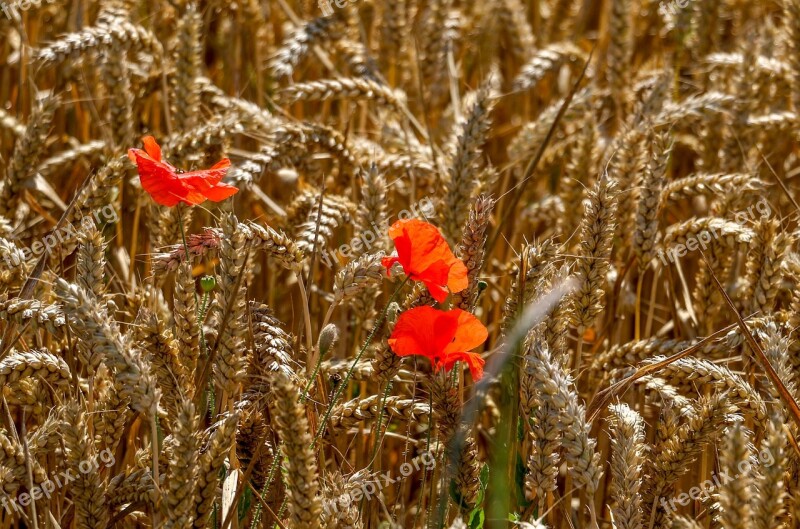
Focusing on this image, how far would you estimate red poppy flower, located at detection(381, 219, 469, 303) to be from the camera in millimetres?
1510

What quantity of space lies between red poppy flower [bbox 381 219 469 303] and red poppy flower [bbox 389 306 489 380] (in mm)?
49

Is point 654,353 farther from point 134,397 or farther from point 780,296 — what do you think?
point 134,397

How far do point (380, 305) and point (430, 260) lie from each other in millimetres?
793

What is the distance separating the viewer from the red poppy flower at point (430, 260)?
1.51 meters

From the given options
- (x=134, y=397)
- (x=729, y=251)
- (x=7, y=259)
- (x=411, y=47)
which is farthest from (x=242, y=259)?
(x=411, y=47)

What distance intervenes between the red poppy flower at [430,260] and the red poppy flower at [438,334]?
5 centimetres

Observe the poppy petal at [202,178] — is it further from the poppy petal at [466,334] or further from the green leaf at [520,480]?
the green leaf at [520,480]

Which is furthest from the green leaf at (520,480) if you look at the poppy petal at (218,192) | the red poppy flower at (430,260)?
the poppy petal at (218,192)

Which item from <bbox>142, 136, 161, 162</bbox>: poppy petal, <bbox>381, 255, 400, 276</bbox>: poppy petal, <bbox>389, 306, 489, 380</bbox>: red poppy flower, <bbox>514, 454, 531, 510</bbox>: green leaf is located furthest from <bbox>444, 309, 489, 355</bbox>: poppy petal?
<bbox>142, 136, 161, 162</bbox>: poppy petal

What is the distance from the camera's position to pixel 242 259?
1573 millimetres

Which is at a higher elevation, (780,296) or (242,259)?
(242,259)

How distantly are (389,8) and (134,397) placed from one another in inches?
81.8

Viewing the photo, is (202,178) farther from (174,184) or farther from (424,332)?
(424,332)

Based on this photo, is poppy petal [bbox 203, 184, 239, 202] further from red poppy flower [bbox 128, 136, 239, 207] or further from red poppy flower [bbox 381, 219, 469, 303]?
red poppy flower [bbox 381, 219, 469, 303]
